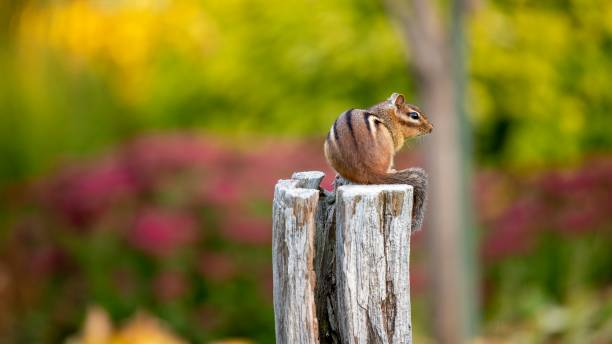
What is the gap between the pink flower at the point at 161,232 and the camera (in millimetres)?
6332

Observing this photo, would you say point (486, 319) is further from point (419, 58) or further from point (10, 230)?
point (10, 230)

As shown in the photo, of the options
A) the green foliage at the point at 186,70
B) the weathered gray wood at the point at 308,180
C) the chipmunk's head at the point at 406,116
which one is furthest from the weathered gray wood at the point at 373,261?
the green foliage at the point at 186,70

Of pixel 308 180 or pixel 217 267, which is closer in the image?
pixel 308 180

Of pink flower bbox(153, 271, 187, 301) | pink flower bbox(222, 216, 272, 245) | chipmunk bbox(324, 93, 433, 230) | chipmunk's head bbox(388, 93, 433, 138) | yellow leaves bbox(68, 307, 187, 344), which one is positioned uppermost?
chipmunk's head bbox(388, 93, 433, 138)

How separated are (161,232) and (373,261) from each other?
4.19m

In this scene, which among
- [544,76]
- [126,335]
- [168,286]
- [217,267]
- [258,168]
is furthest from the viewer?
[544,76]

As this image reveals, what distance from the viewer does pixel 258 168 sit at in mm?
7254

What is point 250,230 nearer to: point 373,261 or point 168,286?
point 168,286

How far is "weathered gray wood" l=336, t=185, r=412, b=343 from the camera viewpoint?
7.41ft

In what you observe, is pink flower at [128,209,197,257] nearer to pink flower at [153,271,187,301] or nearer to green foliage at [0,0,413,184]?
pink flower at [153,271,187,301]

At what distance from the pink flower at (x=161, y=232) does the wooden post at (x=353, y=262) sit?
4058 millimetres

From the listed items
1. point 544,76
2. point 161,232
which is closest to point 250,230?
point 161,232

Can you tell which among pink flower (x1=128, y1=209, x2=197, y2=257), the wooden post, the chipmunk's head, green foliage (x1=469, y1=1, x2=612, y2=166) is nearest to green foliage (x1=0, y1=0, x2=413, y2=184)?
green foliage (x1=469, y1=1, x2=612, y2=166)

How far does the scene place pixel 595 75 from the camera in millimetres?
8602
